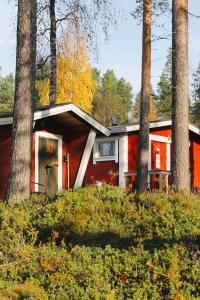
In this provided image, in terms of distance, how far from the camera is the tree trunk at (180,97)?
13.5 m

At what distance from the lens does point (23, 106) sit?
1186cm

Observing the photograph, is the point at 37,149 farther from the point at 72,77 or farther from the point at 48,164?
the point at 72,77

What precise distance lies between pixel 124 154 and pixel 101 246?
1610 centimetres

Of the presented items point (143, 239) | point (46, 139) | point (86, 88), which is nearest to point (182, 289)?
point (143, 239)

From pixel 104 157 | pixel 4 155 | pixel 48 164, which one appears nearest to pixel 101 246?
pixel 4 155

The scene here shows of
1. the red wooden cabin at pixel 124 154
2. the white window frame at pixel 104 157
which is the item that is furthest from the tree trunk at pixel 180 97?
the white window frame at pixel 104 157

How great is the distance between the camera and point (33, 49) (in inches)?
479

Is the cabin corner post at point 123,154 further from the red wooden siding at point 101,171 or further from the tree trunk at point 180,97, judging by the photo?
the tree trunk at point 180,97

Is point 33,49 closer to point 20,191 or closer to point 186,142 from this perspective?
point 20,191

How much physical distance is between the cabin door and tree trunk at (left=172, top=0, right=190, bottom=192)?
5304mm

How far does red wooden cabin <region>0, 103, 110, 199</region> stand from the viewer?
17541 millimetres

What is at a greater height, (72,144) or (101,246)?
(72,144)

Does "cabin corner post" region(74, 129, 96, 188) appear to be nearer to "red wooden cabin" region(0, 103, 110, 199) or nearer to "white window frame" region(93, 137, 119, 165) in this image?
"red wooden cabin" region(0, 103, 110, 199)

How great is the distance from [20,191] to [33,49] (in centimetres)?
312
